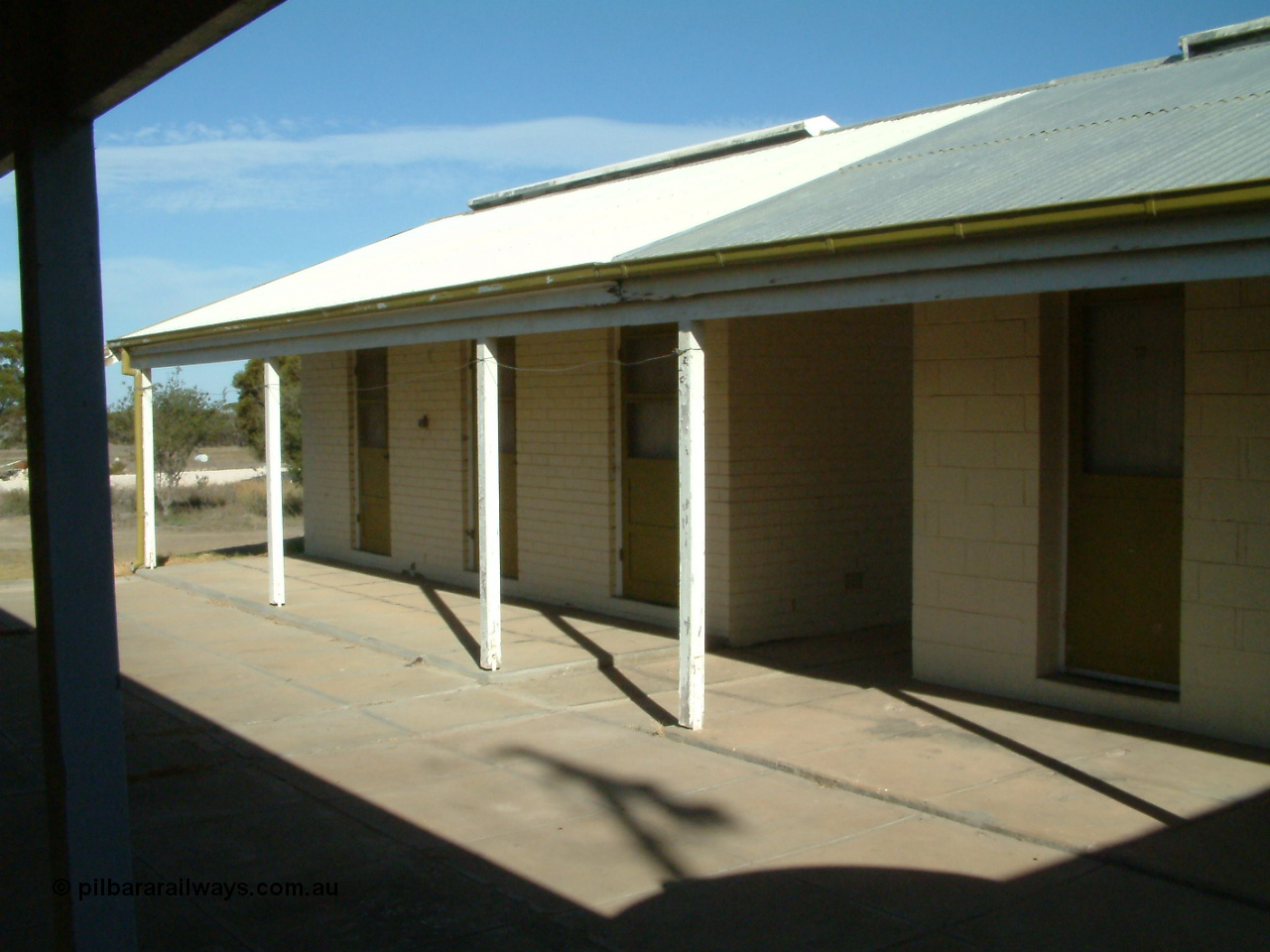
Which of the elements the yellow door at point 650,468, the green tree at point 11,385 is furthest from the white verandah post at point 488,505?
the green tree at point 11,385

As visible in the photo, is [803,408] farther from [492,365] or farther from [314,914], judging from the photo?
[314,914]

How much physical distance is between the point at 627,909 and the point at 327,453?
12.1 m

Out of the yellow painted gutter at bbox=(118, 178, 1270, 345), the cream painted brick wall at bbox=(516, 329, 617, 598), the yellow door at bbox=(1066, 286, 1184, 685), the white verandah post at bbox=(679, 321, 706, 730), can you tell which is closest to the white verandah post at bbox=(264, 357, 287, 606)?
the cream painted brick wall at bbox=(516, 329, 617, 598)

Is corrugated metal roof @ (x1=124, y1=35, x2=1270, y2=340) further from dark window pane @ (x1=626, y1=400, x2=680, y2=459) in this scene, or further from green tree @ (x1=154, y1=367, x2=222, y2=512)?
green tree @ (x1=154, y1=367, x2=222, y2=512)

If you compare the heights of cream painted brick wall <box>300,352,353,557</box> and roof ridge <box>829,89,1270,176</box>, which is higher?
roof ridge <box>829,89,1270,176</box>

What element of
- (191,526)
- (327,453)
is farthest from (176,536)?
(327,453)

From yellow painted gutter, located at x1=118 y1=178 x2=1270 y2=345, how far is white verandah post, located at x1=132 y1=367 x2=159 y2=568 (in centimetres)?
694

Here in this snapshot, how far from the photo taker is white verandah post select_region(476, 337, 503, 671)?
8492 mm

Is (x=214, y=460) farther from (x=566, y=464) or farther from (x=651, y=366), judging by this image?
(x=651, y=366)

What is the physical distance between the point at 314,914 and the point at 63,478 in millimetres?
2171

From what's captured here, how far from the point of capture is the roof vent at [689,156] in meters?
13.0

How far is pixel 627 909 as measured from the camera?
4.60m

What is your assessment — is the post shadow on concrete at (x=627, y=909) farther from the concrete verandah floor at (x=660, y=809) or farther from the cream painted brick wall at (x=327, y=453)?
the cream painted brick wall at (x=327, y=453)

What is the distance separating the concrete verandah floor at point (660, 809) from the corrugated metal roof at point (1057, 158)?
278 centimetres
